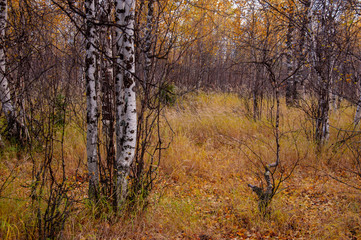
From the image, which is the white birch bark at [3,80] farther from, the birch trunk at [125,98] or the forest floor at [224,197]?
the birch trunk at [125,98]

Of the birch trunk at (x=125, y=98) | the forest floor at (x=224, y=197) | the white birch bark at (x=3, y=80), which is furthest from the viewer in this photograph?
the white birch bark at (x=3, y=80)

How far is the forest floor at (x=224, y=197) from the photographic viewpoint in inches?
106

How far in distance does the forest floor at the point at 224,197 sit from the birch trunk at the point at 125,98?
0.53 meters

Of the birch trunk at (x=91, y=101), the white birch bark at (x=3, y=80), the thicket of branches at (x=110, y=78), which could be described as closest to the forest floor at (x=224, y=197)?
the thicket of branches at (x=110, y=78)

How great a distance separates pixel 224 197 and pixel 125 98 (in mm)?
2327

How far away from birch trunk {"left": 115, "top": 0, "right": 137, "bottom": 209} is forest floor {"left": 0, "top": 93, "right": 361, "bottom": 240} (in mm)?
526

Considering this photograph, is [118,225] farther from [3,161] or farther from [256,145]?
[256,145]

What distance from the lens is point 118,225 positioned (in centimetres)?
270

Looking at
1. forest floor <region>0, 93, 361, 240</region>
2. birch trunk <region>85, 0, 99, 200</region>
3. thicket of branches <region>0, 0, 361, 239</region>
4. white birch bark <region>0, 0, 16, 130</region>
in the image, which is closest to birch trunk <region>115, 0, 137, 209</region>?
thicket of branches <region>0, 0, 361, 239</region>

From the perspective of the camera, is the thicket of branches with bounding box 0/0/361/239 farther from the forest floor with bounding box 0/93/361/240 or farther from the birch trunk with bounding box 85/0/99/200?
the forest floor with bounding box 0/93/361/240

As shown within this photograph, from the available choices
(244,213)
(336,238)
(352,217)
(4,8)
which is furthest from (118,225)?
(4,8)

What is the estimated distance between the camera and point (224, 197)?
388 centimetres

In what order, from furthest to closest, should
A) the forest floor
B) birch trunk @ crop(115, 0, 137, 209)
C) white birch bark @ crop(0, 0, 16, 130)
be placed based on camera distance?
1. white birch bark @ crop(0, 0, 16, 130)
2. the forest floor
3. birch trunk @ crop(115, 0, 137, 209)

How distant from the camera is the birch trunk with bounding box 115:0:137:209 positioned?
257 cm
